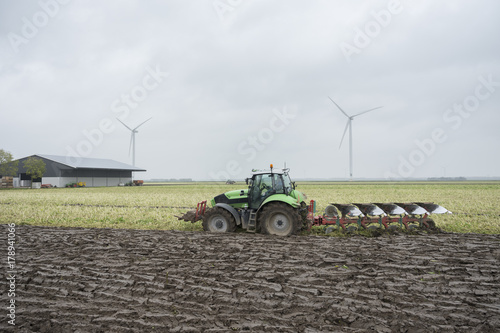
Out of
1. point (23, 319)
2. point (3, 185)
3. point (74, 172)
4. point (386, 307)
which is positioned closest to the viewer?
point (23, 319)

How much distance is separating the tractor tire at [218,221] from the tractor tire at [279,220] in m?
1.18

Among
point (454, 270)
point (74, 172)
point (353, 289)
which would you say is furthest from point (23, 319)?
point (74, 172)

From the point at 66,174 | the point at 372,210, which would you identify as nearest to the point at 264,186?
the point at 372,210

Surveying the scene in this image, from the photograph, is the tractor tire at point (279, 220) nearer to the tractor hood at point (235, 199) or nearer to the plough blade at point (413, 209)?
the tractor hood at point (235, 199)

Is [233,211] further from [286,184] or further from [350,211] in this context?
[350,211]

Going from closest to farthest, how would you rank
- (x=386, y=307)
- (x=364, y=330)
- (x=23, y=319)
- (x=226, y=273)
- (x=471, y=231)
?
(x=364, y=330) → (x=23, y=319) → (x=386, y=307) → (x=226, y=273) → (x=471, y=231)

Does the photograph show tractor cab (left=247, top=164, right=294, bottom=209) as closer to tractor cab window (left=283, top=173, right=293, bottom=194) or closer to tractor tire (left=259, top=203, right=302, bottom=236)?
tractor cab window (left=283, top=173, right=293, bottom=194)

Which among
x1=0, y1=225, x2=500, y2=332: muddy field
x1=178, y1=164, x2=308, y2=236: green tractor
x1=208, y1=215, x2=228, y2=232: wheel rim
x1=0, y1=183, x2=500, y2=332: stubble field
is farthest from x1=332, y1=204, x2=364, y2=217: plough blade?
x1=208, y1=215, x2=228, y2=232: wheel rim

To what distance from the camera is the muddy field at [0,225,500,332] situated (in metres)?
5.19

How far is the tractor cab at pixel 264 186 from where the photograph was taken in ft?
39.1

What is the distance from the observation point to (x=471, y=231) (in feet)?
43.1

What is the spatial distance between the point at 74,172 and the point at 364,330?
232 ft

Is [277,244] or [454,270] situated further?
[277,244]

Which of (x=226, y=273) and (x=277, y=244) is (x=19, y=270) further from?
(x=277, y=244)
